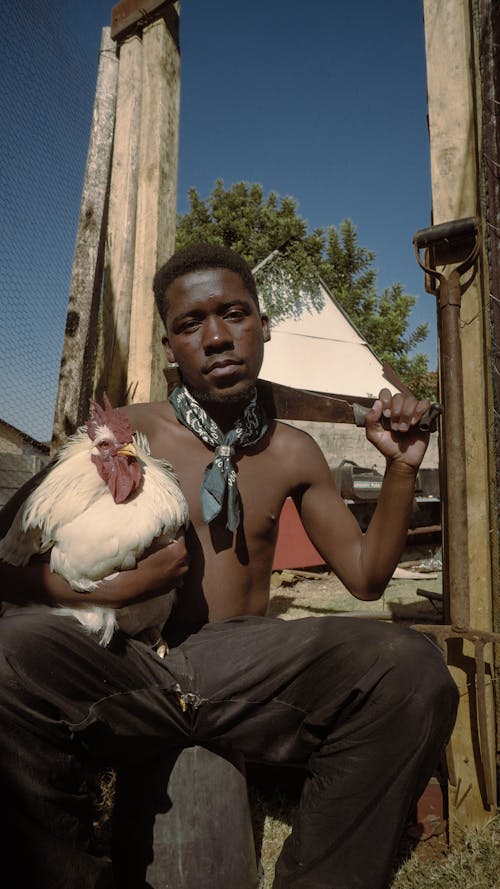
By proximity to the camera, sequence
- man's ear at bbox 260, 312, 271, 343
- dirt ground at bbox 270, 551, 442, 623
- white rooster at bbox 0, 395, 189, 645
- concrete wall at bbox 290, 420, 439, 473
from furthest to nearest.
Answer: concrete wall at bbox 290, 420, 439, 473 < dirt ground at bbox 270, 551, 442, 623 < man's ear at bbox 260, 312, 271, 343 < white rooster at bbox 0, 395, 189, 645

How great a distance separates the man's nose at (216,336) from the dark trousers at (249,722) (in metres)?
1.05

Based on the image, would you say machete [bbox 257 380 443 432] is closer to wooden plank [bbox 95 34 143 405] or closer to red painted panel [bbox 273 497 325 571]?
wooden plank [bbox 95 34 143 405]

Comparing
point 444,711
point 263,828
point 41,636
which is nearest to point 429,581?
point 263,828

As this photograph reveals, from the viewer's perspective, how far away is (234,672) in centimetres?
165

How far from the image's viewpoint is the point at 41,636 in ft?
4.78

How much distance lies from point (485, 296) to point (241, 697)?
6.00 ft

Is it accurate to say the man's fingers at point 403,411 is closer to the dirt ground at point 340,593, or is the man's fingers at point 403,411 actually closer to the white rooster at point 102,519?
the white rooster at point 102,519

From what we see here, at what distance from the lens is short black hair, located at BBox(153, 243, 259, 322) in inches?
86.2

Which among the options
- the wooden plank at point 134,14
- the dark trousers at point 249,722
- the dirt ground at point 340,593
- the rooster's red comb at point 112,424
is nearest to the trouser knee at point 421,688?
the dark trousers at point 249,722

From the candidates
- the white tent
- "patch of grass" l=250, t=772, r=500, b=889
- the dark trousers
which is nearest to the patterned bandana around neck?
the dark trousers

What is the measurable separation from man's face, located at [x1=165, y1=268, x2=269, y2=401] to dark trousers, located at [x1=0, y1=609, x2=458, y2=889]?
93 cm

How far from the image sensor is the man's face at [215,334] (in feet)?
6.77

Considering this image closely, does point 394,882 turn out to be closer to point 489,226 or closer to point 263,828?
point 263,828

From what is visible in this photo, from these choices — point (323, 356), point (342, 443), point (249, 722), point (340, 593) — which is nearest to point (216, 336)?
point (249, 722)
